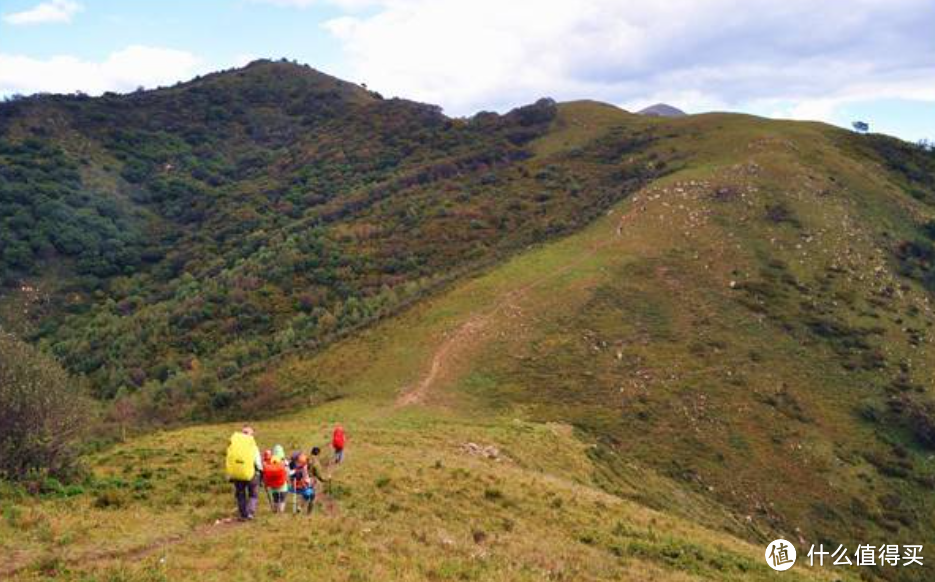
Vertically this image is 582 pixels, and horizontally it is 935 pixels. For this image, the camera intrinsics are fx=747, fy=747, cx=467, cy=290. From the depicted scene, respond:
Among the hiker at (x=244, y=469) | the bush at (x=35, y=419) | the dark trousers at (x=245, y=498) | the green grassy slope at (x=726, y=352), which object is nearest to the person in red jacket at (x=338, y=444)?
the hiker at (x=244, y=469)

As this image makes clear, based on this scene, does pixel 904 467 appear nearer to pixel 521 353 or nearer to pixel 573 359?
pixel 573 359

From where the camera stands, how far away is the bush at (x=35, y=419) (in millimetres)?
19391

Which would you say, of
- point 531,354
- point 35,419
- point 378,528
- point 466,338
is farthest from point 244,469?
point 466,338

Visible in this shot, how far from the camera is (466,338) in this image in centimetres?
4316

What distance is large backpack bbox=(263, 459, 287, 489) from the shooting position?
1734cm

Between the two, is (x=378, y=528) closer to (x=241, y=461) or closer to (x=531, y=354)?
(x=241, y=461)

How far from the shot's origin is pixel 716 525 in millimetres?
28438

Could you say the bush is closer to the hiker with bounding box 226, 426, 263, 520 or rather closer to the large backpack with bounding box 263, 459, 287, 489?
the hiker with bounding box 226, 426, 263, 520

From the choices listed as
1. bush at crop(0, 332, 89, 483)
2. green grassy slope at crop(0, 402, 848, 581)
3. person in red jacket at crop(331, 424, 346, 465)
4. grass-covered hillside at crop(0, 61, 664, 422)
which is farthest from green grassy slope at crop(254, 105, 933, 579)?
bush at crop(0, 332, 89, 483)

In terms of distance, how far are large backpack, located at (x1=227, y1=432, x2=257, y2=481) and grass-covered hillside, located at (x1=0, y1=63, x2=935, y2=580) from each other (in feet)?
3.73

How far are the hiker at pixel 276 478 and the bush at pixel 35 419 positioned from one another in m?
6.50

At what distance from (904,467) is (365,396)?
27.1 m

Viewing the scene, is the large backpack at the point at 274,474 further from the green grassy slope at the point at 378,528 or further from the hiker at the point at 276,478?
the green grassy slope at the point at 378,528

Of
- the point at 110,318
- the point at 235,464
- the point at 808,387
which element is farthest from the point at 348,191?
the point at 235,464
